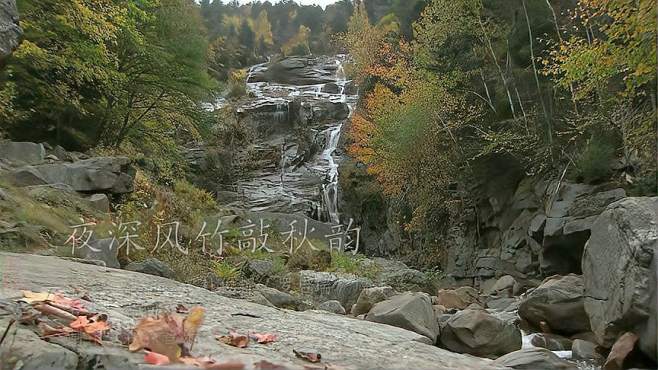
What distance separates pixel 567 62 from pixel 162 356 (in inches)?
279

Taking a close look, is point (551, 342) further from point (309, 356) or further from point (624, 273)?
point (309, 356)

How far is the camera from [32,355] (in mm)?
2150

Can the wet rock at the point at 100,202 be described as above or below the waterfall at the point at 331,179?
below

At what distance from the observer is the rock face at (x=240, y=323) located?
3.07m

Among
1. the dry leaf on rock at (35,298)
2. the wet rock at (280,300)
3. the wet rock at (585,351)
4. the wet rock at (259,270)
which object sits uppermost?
the dry leaf on rock at (35,298)

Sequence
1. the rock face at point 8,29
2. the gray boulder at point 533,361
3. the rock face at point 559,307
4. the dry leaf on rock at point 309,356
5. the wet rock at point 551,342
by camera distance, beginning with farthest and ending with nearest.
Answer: the rock face at point 559,307 < the wet rock at point 551,342 < the rock face at point 8,29 < the gray boulder at point 533,361 < the dry leaf on rock at point 309,356

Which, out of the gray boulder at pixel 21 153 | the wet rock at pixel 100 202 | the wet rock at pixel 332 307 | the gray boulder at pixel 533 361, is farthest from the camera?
the gray boulder at pixel 21 153

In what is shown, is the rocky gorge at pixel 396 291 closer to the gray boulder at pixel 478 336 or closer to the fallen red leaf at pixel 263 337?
Answer: the gray boulder at pixel 478 336

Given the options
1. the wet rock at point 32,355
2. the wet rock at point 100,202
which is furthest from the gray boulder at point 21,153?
the wet rock at point 32,355

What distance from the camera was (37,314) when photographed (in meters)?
2.60

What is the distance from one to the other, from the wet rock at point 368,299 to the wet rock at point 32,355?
19.6 ft

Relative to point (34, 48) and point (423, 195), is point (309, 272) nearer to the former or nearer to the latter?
point (34, 48)

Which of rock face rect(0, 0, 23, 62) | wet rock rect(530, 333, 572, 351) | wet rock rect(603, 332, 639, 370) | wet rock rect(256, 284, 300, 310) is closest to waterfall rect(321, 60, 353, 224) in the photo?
wet rock rect(530, 333, 572, 351)

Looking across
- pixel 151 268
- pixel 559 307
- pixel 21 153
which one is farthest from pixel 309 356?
pixel 21 153
